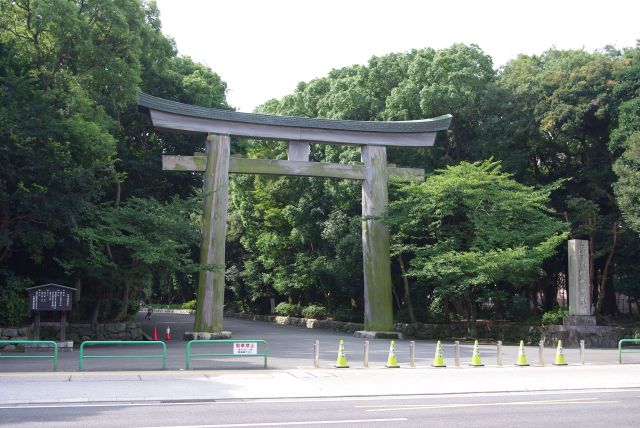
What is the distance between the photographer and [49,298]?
23453mm

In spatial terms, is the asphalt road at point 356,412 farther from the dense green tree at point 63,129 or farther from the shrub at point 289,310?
the shrub at point 289,310

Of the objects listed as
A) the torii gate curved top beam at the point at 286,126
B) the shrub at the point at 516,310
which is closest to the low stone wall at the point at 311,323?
the shrub at the point at 516,310

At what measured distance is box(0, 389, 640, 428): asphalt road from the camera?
10688mm

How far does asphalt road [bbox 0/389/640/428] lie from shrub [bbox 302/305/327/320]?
30.2 m

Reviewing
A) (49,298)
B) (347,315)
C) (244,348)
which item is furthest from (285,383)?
(347,315)

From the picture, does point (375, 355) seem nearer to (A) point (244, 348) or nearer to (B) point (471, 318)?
(A) point (244, 348)

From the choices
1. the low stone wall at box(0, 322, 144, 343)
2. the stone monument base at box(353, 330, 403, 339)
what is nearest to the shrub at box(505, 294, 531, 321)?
the stone monument base at box(353, 330, 403, 339)

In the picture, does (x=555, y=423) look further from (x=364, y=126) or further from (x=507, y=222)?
(x=364, y=126)

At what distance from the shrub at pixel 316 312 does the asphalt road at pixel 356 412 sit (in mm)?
30165

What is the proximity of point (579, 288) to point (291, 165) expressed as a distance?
13556 mm

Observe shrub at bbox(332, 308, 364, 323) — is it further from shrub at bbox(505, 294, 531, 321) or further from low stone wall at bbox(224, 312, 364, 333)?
shrub at bbox(505, 294, 531, 321)

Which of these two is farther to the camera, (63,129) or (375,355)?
(63,129)

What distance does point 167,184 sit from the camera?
36.5 meters

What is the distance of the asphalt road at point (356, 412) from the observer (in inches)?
421
